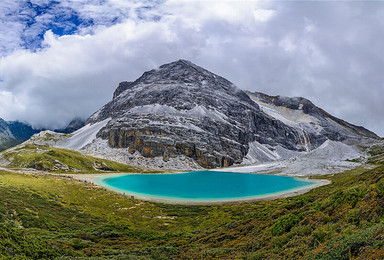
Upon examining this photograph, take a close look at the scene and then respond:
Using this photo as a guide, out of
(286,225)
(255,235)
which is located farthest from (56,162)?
(286,225)

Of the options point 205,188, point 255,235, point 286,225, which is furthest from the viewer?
point 205,188

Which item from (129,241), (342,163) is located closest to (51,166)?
(129,241)

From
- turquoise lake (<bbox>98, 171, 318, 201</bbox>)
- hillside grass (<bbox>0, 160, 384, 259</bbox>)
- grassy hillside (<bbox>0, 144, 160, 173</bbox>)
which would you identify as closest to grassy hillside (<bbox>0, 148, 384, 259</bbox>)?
hillside grass (<bbox>0, 160, 384, 259</bbox>)

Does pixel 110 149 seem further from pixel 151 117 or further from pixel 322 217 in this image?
pixel 322 217

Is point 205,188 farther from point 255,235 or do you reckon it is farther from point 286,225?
point 286,225

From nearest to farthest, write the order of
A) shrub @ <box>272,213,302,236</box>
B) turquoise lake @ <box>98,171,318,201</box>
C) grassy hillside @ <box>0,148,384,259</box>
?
grassy hillside @ <box>0,148,384,259</box>, shrub @ <box>272,213,302,236</box>, turquoise lake @ <box>98,171,318,201</box>

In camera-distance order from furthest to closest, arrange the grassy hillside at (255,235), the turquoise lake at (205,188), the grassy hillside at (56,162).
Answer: the grassy hillside at (56,162) < the turquoise lake at (205,188) < the grassy hillside at (255,235)

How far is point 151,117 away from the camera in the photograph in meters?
194

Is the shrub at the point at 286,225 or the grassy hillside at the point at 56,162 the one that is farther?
the grassy hillside at the point at 56,162

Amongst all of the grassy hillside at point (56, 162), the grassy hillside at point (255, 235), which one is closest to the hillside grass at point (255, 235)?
the grassy hillside at point (255, 235)

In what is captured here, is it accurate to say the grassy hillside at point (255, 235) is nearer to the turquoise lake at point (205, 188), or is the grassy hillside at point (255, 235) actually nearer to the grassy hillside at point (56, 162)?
the turquoise lake at point (205, 188)

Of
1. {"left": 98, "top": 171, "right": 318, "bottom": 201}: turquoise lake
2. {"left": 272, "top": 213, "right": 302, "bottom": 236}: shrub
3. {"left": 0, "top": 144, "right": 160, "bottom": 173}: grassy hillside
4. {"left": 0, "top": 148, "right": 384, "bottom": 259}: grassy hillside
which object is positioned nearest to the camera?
{"left": 0, "top": 148, "right": 384, "bottom": 259}: grassy hillside

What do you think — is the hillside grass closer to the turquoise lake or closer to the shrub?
the shrub

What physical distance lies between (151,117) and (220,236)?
587 feet
